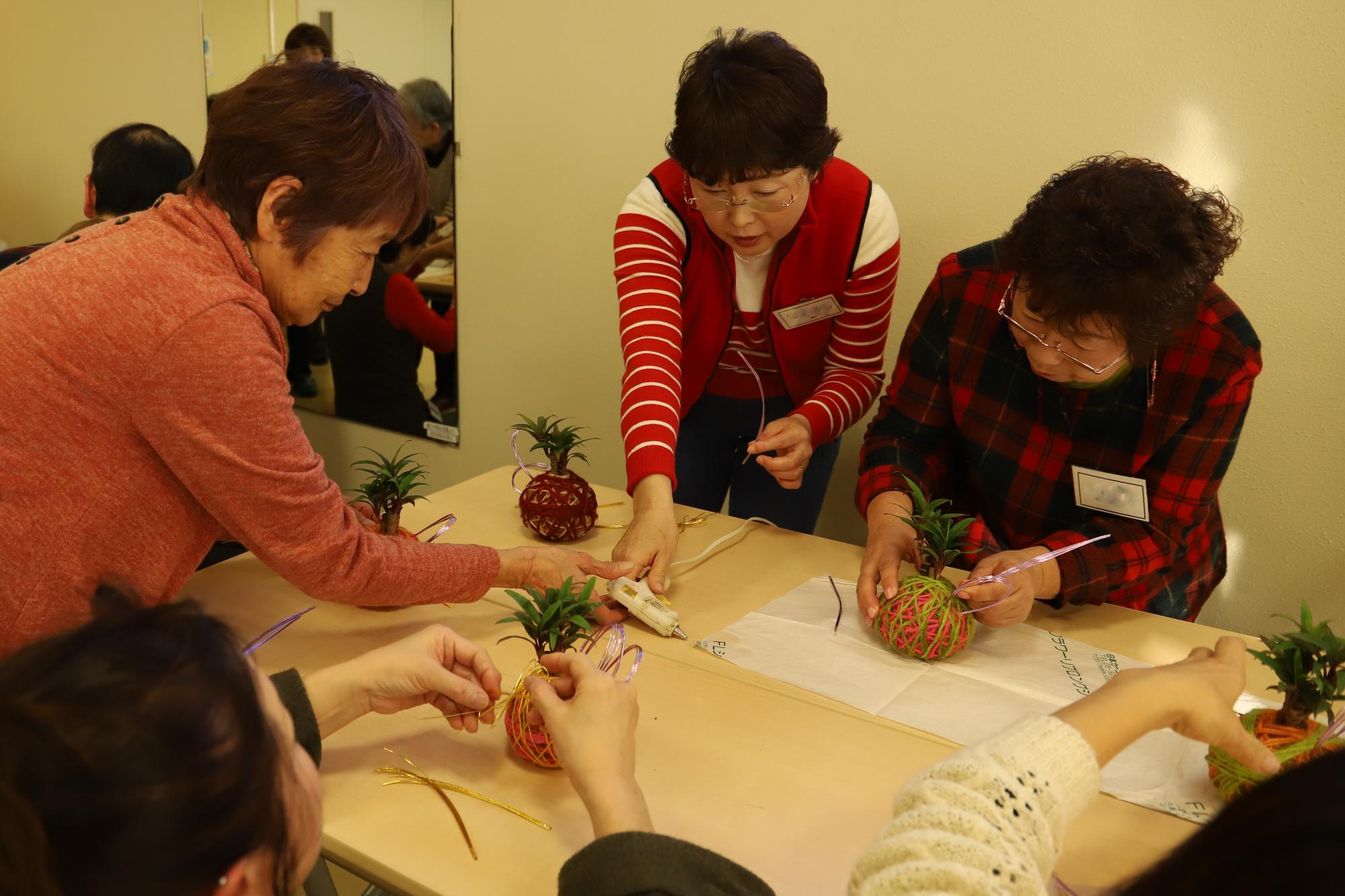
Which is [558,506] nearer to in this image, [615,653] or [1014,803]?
[615,653]

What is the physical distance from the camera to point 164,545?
1.31 meters

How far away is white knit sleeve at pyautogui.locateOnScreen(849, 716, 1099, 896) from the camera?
788 mm

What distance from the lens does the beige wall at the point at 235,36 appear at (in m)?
3.42

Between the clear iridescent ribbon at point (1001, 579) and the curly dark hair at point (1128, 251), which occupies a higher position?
the curly dark hair at point (1128, 251)

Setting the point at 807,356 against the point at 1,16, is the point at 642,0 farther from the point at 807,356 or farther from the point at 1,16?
the point at 1,16

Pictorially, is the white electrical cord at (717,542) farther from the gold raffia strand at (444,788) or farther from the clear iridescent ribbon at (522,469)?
the gold raffia strand at (444,788)

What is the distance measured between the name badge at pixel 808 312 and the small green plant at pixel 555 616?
94 centimetres

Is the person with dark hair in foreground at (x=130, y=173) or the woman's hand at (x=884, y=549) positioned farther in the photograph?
the person with dark hair in foreground at (x=130, y=173)

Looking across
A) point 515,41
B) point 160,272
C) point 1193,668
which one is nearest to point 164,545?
point 160,272

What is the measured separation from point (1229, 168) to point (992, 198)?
1.64ft

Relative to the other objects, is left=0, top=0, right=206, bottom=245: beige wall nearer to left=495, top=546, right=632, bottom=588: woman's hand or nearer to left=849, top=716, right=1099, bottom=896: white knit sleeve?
left=495, top=546, right=632, bottom=588: woman's hand

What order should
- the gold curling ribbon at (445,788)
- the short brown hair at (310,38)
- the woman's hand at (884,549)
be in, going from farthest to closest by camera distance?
the short brown hair at (310,38) → the woman's hand at (884,549) → the gold curling ribbon at (445,788)

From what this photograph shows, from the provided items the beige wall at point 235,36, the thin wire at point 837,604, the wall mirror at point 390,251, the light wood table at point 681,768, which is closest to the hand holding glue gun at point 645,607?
the light wood table at point 681,768

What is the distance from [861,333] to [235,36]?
271 centimetres
